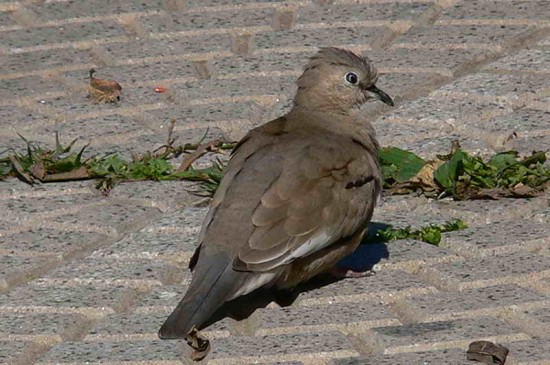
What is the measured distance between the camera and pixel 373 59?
8.27 metres

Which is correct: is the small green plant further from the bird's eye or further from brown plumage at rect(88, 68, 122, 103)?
brown plumage at rect(88, 68, 122, 103)

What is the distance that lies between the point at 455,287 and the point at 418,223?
694mm

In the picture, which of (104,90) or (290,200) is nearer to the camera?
(290,200)

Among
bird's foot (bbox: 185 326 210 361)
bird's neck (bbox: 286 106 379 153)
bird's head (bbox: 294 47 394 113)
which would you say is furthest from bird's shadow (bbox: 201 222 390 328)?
bird's head (bbox: 294 47 394 113)

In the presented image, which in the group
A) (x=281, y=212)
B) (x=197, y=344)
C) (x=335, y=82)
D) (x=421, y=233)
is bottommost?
(x=197, y=344)

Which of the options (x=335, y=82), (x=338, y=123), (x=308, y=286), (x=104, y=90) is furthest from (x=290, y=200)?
(x=104, y=90)

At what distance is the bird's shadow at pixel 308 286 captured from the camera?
5844 mm

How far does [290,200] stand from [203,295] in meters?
0.58

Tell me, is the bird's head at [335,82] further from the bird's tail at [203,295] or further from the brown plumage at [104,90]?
the brown plumage at [104,90]

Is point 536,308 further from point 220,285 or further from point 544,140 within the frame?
point 544,140

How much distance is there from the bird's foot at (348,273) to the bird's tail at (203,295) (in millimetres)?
670

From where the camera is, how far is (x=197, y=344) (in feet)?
17.9

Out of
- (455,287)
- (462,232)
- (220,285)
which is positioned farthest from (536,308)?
(220,285)

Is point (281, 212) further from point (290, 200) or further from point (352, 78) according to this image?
point (352, 78)
